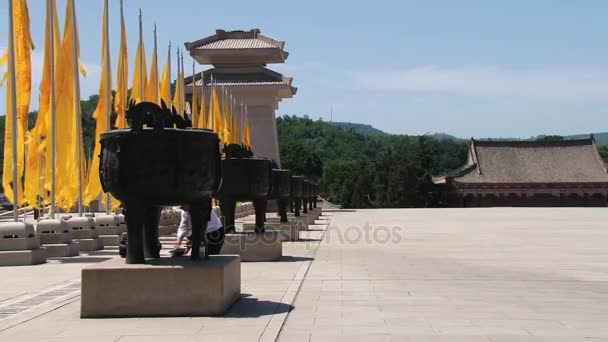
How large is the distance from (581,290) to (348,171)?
62228 mm

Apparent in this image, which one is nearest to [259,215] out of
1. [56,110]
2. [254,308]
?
[56,110]

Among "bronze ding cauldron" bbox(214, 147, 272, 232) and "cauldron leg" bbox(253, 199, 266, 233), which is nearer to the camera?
"bronze ding cauldron" bbox(214, 147, 272, 232)

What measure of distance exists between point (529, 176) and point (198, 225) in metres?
59.9

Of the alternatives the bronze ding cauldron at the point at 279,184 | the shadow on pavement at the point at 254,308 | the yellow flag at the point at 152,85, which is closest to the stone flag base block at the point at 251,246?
the bronze ding cauldron at the point at 279,184

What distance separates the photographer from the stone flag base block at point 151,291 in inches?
303

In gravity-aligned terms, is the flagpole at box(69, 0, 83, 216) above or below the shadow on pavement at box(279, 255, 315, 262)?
above

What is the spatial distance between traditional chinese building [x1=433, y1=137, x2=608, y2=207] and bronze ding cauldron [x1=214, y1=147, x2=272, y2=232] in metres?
49.9

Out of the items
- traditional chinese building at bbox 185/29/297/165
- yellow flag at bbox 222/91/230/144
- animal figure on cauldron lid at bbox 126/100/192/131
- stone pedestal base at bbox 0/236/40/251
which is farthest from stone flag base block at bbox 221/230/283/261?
traditional chinese building at bbox 185/29/297/165

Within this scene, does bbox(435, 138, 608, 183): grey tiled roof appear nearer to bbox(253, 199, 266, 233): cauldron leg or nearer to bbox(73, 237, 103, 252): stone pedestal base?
bbox(73, 237, 103, 252): stone pedestal base

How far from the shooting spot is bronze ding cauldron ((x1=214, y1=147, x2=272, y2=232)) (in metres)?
13.6

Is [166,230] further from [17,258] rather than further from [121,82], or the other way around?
[17,258]

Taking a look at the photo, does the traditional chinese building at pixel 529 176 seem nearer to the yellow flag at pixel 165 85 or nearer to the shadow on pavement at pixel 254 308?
the yellow flag at pixel 165 85

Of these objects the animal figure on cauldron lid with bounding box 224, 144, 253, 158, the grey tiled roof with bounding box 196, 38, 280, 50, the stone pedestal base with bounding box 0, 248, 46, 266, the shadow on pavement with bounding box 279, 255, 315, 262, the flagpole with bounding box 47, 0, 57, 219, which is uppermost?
the grey tiled roof with bounding box 196, 38, 280, 50

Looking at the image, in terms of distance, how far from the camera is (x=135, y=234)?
324 inches
